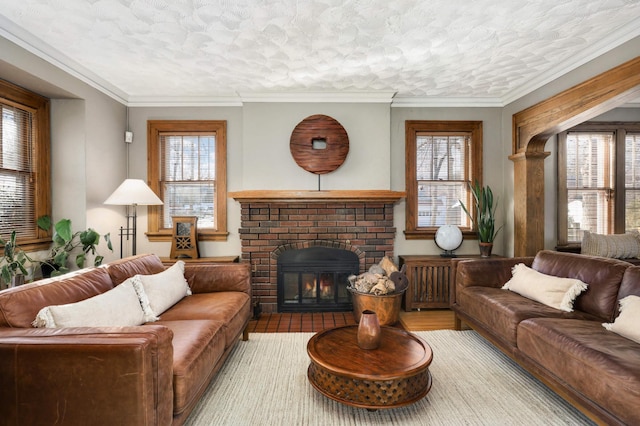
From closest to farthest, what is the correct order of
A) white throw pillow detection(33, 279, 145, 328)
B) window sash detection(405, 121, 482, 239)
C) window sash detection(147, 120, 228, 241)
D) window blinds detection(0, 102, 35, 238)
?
white throw pillow detection(33, 279, 145, 328) < window blinds detection(0, 102, 35, 238) < window sash detection(147, 120, 228, 241) < window sash detection(405, 121, 482, 239)

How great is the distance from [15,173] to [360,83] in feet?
11.0

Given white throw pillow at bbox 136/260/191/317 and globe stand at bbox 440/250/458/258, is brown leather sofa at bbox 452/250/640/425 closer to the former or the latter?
globe stand at bbox 440/250/458/258

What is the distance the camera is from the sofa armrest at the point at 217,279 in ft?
9.47

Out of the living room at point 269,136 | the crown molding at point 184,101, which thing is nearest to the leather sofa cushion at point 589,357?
the living room at point 269,136

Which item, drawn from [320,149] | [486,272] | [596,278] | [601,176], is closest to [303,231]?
[320,149]

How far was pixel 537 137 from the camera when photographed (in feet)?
11.6

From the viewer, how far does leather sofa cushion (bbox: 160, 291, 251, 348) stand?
7.39 ft

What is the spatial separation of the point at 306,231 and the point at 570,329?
2.54 meters

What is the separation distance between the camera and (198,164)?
4031 mm

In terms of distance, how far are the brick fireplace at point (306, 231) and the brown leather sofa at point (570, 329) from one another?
1041mm

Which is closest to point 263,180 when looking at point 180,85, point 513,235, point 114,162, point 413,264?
point 180,85

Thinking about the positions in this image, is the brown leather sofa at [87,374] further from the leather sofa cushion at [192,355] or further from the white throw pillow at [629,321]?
the white throw pillow at [629,321]

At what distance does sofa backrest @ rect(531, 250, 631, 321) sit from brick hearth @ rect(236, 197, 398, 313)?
168 cm

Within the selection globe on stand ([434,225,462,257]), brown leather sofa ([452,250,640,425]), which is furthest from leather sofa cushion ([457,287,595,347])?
globe on stand ([434,225,462,257])
